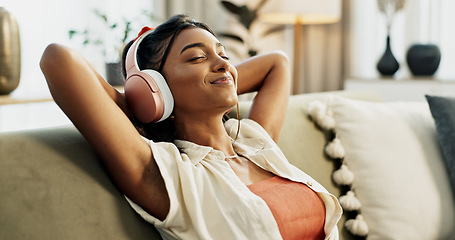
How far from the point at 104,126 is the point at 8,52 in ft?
5.09

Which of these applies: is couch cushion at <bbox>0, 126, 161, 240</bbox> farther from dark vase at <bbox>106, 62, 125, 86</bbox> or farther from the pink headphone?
dark vase at <bbox>106, 62, 125, 86</bbox>

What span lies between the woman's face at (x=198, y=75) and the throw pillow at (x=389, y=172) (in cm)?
55

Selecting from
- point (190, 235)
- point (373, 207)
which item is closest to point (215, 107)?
point (190, 235)

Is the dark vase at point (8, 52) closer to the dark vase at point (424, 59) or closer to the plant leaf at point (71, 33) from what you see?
the plant leaf at point (71, 33)

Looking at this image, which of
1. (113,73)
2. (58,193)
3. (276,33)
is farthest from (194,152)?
(276,33)

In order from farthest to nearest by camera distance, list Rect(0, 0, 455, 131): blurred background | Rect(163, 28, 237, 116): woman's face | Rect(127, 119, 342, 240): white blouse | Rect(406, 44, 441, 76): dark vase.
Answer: Rect(406, 44, 441, 76): dark vase < Rect(0, 0, 455, 131): blurred background < Rect(163, 28, 237, 116): woman's face < Rect(127, 119, 342, 240): white blouse

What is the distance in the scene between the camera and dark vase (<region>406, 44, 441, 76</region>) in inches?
121

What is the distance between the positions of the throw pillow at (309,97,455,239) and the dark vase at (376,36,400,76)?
1.73 m

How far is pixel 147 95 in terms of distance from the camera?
102 cm

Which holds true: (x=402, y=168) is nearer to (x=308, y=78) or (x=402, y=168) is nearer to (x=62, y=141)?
(x=62, y=141)

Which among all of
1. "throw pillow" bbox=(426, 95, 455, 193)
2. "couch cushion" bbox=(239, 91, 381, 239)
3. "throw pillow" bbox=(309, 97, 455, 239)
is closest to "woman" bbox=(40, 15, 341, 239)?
"couch cushion" bbox=(239, 91, 381, 239)

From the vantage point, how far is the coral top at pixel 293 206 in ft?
3.37

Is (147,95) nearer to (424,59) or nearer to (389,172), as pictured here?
(389,172)

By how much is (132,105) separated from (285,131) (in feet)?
1.85
